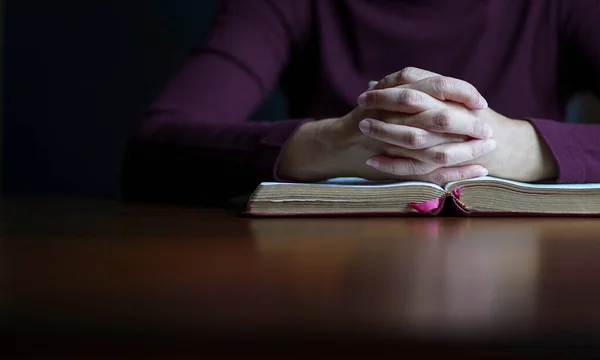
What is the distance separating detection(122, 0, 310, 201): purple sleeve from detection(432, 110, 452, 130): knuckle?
0.69 ft

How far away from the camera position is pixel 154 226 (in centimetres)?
65

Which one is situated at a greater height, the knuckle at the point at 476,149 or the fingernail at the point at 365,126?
the fingernail at the point at 365,126

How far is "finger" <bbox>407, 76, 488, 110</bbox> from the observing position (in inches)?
30.6

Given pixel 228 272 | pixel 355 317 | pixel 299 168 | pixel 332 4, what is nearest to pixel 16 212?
pixel 299 168

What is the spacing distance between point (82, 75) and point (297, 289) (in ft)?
6.08

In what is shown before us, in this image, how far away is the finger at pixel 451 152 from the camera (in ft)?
2.55

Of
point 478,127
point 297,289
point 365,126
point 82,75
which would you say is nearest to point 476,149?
point 478,127

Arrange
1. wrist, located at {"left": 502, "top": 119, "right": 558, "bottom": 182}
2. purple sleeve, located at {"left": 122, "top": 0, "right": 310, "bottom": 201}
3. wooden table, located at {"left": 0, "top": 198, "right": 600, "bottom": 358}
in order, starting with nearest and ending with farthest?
1. wooden table, located at {"left": 0, "top": 198, "right": 600, "bottom": 358}
2. wrist, located at {"left": 502, "top": 119, "right": 558, "bottom": 182}
3. purple sleeve, located at {"left": 122, "top": 0, "right": 310, "bottom": 201}

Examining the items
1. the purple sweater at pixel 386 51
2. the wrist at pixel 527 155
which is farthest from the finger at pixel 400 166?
→ the purple sweater at pixel 386 51

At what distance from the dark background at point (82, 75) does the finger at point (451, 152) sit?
1.24 m

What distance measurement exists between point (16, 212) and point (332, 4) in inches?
31.5

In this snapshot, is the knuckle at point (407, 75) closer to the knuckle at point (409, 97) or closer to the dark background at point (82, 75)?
the knuckle at point (409, 97)

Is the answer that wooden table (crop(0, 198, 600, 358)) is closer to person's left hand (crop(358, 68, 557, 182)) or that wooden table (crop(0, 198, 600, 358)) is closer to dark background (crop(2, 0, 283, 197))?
person's left hand (crop(358, 68, 557, 182))

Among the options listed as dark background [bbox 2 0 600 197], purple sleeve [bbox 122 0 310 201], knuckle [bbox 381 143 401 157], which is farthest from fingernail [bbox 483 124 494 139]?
Answer: dark background [bbox 2 0 600 197]
